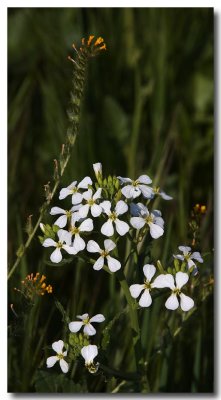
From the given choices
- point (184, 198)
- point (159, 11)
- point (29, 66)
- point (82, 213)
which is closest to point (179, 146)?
point (184, 198)

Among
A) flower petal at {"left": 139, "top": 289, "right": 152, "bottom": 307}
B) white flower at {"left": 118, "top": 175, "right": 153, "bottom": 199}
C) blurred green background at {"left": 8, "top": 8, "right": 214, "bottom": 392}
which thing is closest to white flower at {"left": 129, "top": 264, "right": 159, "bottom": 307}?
flower petal at {"left": 139, "top": 289, "right": 152, "bottom": 307}

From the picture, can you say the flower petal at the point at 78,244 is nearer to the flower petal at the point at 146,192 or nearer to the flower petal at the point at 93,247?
the flower petal at the point at 93,247

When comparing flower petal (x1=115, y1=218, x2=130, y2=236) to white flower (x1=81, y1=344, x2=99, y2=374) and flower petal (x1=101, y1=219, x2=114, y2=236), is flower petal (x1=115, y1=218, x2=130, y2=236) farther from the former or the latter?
white flower (x1=81, y1=344, x2=99, y2=374)

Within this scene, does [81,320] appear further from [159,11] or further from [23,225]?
[159,11]

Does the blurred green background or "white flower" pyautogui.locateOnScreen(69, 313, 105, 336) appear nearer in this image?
"white flower" pyautogui.locateOnScreen(69, 313, 105, 336)

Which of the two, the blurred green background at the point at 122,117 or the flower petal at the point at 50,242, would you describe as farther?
the blurred green background at the point at 122,117

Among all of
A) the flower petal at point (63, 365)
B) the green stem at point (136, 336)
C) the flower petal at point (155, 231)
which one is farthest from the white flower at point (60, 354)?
the flower petal at point (155, 231)
